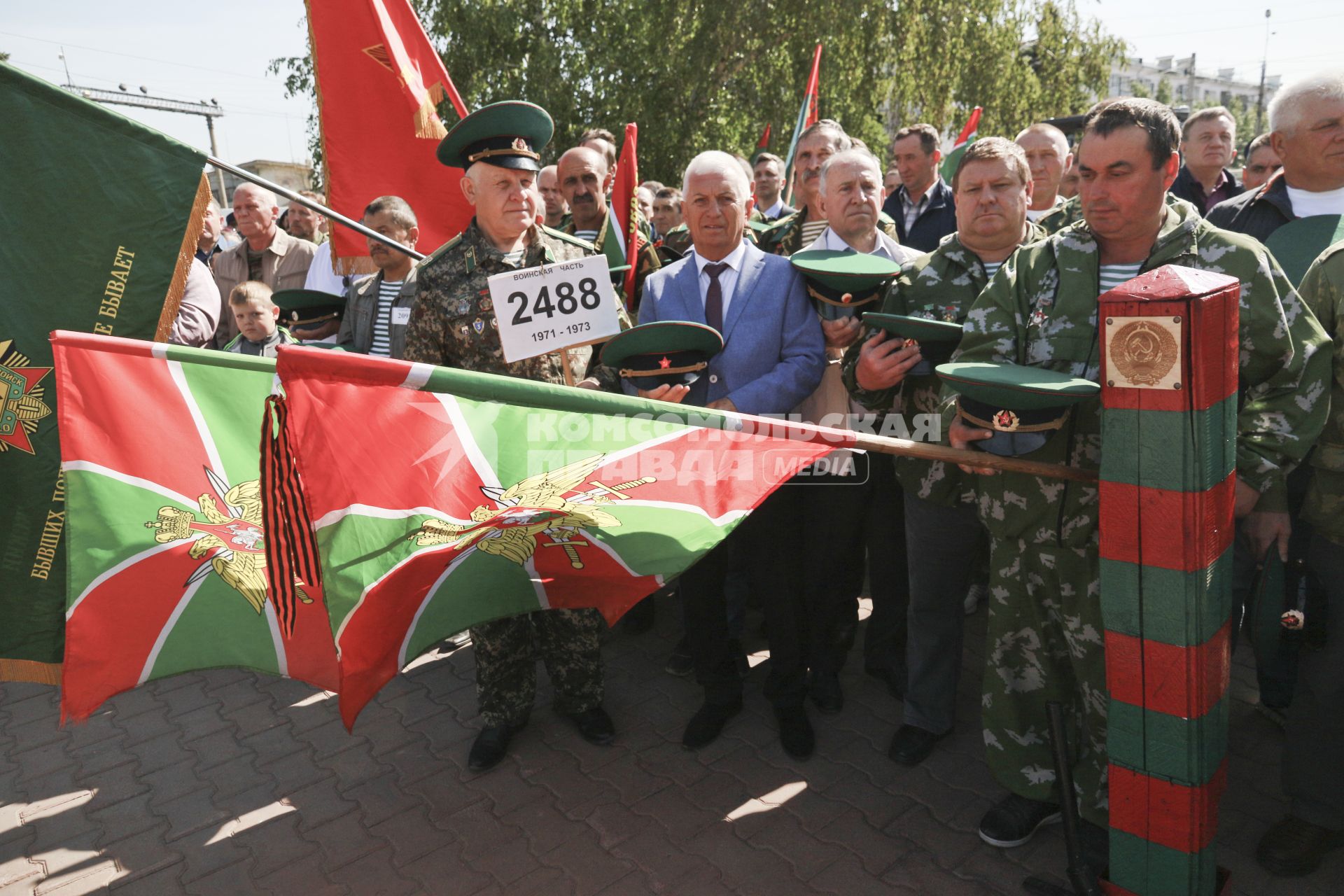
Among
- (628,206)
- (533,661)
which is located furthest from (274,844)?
(628,206)

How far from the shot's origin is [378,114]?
4.50m

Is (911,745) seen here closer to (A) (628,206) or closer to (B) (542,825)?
(B) (542,825)

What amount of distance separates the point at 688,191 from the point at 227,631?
6.94ft

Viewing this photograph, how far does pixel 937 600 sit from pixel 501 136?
7.50 feet

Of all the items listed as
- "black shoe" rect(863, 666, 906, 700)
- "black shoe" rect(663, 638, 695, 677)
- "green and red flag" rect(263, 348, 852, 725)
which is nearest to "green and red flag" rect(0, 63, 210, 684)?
"green and red flag" rect(263, 348, 852, 725)

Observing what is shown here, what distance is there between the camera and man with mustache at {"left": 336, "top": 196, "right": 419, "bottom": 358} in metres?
4.41

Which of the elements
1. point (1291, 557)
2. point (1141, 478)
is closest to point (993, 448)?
point (1141, 478)

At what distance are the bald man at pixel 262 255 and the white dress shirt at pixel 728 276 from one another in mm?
3764

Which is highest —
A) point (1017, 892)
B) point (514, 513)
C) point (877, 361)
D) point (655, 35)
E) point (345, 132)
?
point (655, 35)

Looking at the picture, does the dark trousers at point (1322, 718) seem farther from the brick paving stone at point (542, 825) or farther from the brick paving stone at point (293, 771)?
the brick paving stone at point (293, 771)

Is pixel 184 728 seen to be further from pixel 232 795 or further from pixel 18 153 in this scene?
pixel 18 153

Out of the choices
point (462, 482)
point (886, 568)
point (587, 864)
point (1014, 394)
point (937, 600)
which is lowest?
point (587, 864)

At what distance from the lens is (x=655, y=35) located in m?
15.7

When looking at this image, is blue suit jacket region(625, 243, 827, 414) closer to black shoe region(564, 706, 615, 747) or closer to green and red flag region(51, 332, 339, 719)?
black shoe region(564, 706, 615, 747)
